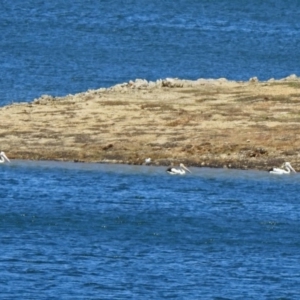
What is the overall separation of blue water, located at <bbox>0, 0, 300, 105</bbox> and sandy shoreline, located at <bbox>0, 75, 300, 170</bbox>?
6822 millimetres

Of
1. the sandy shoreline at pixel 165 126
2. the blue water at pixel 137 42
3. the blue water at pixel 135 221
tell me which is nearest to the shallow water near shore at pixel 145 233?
the blue water at pixel 135 221

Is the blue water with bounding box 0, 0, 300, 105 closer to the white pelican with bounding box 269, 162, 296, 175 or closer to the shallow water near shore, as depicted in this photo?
the shallow water near shore

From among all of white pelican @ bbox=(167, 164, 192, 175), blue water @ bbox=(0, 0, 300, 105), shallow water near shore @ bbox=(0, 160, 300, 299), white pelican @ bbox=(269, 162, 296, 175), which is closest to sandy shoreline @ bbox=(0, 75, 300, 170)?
white pelican @ bbox=(269, 162, 296, 175)

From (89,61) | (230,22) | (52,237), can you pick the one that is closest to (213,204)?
(52,237)

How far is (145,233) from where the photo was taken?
128 ft

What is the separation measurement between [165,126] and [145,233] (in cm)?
1051

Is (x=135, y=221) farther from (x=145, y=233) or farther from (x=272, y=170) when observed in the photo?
(x=272, y=170)

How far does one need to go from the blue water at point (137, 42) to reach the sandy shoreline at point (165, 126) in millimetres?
6822

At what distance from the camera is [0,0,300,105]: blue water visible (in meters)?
66.8

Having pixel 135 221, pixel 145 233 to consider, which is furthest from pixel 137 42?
pixel 145 233

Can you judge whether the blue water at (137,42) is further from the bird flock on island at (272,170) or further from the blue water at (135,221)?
the bird flock on island at (272,170)

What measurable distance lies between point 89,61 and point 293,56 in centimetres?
940

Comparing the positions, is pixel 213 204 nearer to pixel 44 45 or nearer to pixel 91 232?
pixel 91 232

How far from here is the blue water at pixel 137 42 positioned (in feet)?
219
